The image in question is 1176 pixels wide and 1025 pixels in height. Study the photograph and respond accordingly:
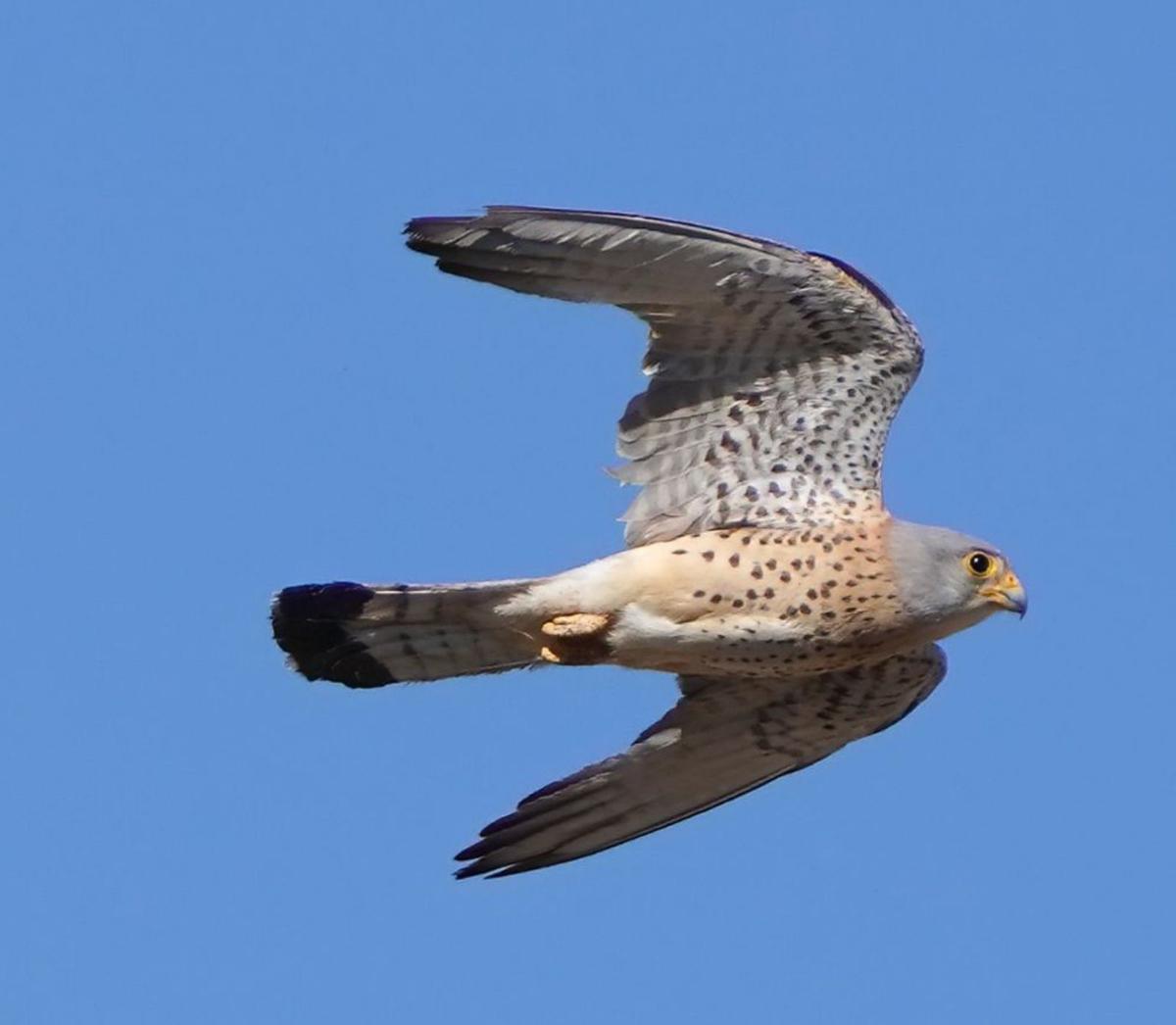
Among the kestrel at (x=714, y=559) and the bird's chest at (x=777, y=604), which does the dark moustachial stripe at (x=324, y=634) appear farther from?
the bird's chest at (x=777, y=604)

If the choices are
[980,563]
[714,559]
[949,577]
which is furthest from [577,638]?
[980,563]

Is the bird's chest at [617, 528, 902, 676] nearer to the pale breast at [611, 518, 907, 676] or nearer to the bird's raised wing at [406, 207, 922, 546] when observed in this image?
the pale breast at [611, 518, 907, 676]

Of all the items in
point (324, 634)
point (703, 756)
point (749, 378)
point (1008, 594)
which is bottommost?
point (703, 756)

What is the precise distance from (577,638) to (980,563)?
5.74 ft

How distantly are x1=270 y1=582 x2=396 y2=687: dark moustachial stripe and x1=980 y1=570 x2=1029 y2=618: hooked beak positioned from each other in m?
2.66

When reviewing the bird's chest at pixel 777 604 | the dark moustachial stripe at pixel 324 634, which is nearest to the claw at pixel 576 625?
the bird's chest at pixel 777 604

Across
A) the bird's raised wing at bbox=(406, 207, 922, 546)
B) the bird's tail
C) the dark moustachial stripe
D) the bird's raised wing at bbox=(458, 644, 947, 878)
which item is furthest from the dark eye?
the dark moustachial stripe

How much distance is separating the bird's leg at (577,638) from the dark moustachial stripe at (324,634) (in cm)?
80

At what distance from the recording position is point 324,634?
12867mm

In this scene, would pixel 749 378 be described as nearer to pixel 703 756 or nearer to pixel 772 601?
pixel 772 601

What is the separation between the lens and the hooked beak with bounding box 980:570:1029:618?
491 inches

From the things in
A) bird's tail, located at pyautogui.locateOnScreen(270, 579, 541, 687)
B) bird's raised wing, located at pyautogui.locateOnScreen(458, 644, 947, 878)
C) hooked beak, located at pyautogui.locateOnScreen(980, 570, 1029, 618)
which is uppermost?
bird's tail, located at pyautogui.locateOnScreen(270, 579, 541, 687)

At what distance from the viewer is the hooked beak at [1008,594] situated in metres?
12.5

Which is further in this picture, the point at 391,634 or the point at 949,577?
the point at 391,634
